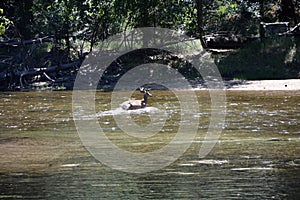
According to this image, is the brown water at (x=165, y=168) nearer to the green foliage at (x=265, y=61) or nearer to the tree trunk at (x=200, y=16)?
the green foliage at (x=265, y=61)

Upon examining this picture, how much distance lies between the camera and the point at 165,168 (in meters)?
8.01

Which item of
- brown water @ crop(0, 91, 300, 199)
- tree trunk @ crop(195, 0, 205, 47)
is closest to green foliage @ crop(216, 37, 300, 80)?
tree trunk @ crop(195, 0, 205, 47)

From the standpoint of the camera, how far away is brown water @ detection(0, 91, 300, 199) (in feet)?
22.0

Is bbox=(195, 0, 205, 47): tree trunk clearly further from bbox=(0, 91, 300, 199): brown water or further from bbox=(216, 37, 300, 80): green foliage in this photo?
bbox=(0, 91, 300, 199): brown water

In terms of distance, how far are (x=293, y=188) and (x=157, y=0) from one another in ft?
59.9

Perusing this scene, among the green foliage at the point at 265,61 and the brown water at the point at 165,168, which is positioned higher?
the green foliage at the point at 265,61

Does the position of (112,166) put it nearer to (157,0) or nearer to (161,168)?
(161,168)

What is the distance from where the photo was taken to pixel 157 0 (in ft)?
79.7

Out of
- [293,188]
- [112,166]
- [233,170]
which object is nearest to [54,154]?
[112,166]

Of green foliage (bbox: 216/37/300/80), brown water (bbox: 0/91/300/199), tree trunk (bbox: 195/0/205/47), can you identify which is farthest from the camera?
tree trunk (bbox: 195/0/205/47)

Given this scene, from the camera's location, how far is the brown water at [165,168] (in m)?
6.71

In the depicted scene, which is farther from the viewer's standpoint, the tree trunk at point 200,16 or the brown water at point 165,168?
the tree trunk at point 200,16

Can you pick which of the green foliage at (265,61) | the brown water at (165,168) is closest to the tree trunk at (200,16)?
the green foliage at (265,61)

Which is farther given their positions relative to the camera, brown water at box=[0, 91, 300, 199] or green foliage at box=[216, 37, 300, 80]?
green foliage at box=[216, 37, 300, 80]
